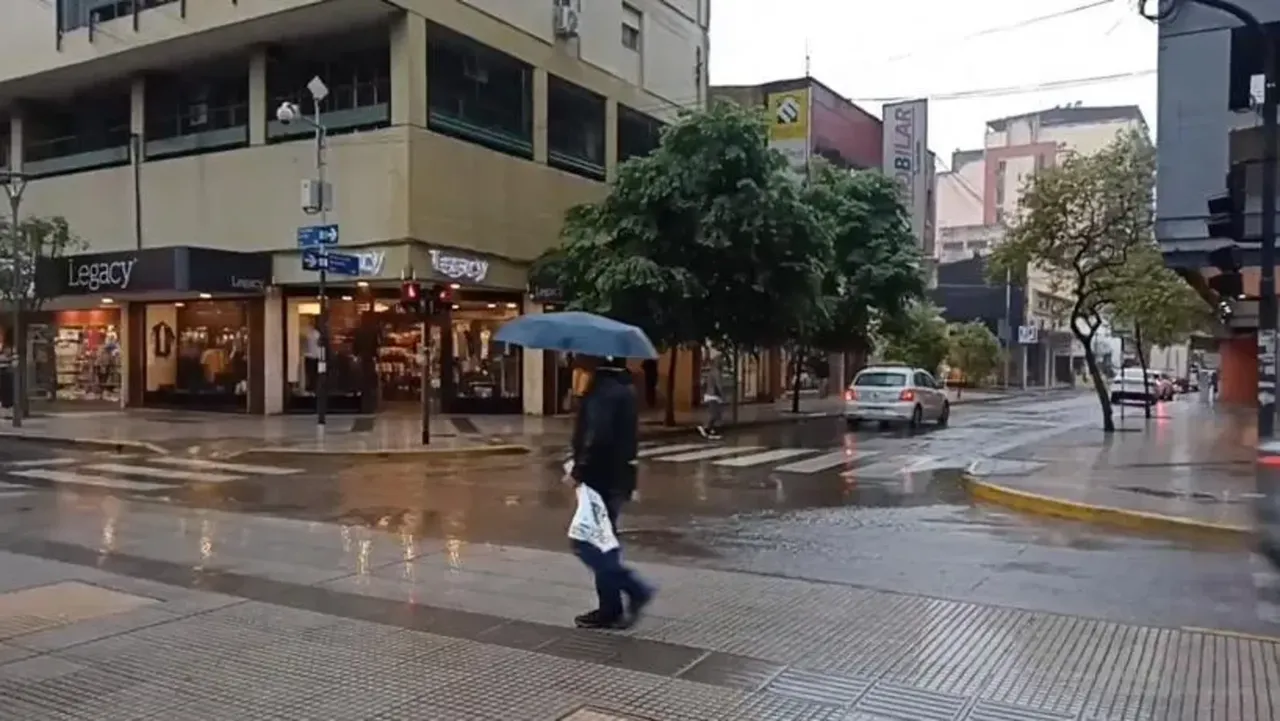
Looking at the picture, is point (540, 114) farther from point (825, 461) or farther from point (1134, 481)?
point (1134, 481)

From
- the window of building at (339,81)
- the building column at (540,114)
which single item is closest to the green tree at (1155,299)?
the building column at (540,114)

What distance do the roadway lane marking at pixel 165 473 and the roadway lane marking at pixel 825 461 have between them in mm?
8591

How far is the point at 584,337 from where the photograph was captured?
6.82 metres

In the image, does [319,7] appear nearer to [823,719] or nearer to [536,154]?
[536,154]

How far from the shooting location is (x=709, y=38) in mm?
39000

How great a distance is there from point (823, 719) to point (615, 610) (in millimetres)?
1921

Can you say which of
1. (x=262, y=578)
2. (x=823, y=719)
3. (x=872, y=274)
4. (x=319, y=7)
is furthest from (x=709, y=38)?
(x=823, y=719)

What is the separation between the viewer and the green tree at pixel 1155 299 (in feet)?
92.6

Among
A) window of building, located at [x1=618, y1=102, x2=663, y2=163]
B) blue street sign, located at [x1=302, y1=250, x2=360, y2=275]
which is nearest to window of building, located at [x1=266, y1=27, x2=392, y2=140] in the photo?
blue street sign, located at [x1=302, y1=250, x2=360, y2=275]

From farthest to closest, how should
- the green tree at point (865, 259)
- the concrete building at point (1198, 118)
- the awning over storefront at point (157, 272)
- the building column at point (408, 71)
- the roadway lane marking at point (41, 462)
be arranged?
the green tree at point (865, 259)
the awning over storefront at point (157, 272)
the building column at point (408, 71)
the concrete building at point (1198, 118)
the roadway lane marking at point (41, 462)

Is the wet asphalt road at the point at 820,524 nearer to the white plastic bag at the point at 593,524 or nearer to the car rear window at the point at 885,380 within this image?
the white plastic bag at the point at 593,524

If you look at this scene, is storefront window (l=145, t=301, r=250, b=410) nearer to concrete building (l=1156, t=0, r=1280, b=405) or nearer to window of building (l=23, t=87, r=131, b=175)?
window of building (l=23, t=87, r=131, b=175)

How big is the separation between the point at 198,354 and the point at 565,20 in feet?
45.8

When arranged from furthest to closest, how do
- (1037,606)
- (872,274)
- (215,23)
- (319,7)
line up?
(872,274)
(215,23)
(319,7)
(1037,606)
